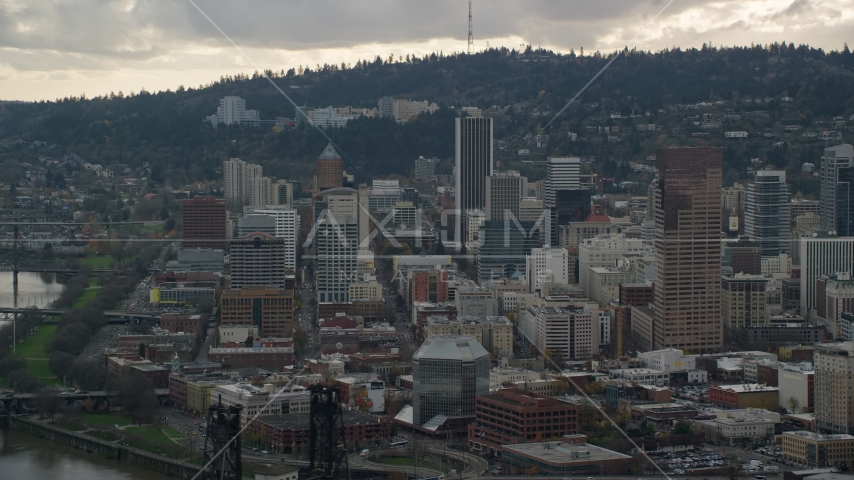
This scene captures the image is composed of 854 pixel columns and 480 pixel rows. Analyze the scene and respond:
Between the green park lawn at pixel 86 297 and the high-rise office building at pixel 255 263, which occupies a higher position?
the high-rise office building at pixel 255 263

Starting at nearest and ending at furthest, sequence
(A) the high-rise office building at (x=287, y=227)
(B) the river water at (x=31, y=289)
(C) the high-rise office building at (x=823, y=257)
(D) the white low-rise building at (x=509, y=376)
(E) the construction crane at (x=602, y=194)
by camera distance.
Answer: (D) the white low-rise building at (x=509, y=376), (C) the high-rise office building at (x=823, y=257), (B) the river water at (x=31, y=289), (A) the high-rise office building at (x=287, y=227), (E) the construction crane at (x=602, y=194)

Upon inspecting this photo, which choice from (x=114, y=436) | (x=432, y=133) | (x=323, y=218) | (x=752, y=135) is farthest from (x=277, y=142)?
(x=114, y=436)

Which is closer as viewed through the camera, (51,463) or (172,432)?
(51,463)

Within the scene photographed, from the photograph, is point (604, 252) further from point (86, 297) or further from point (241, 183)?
point (241, 183)

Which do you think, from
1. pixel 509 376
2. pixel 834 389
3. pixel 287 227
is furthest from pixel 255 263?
pixel 834 389

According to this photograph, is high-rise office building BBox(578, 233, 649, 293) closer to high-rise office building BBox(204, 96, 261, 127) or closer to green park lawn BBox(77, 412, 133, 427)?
green park lawn BBox(77, 412, 133, 427)

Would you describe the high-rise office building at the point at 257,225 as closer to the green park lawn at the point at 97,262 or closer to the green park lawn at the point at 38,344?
the green park lawn at the point at 97,262

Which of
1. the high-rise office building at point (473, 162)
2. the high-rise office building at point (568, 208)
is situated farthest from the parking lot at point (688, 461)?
the high-rise office building at point (473, 162)

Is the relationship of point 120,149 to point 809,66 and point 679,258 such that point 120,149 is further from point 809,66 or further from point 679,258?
point 679,258
